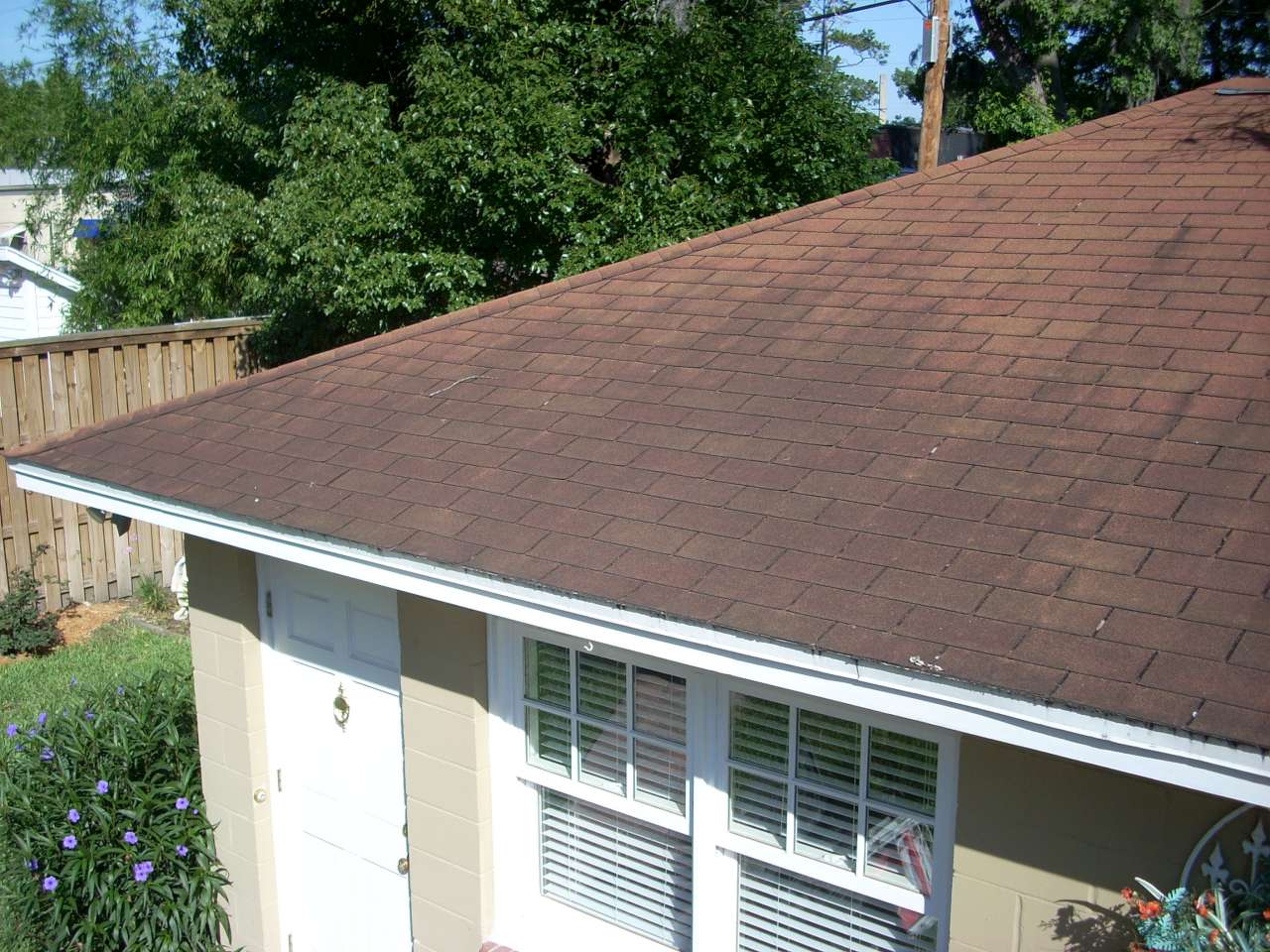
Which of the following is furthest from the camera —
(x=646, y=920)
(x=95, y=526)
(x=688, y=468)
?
(x=95, y=526)

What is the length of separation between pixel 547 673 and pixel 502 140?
6.69 metres

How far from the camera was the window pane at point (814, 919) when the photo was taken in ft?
14.9

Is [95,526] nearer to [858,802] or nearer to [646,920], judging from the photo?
[646,920]

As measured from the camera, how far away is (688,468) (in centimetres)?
489

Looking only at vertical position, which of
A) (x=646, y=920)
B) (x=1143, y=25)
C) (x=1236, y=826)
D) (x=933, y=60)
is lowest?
(x=646, y=920)

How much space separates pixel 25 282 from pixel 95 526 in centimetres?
1117

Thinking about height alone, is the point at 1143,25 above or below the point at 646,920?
above

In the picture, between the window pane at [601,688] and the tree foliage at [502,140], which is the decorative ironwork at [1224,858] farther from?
the tree foliage at [502,140]

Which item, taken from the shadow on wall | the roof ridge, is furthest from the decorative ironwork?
the roof ridge

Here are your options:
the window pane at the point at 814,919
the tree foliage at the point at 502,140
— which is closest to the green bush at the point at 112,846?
the window pane at the point at 814,919

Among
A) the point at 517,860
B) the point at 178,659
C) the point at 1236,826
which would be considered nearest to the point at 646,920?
the point at 517,860

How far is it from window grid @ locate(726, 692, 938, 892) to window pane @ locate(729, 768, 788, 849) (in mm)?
12

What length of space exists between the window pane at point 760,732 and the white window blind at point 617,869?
0.61 meters

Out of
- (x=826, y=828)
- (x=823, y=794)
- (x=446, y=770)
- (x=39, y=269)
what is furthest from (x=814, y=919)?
(x=39, y=269)
